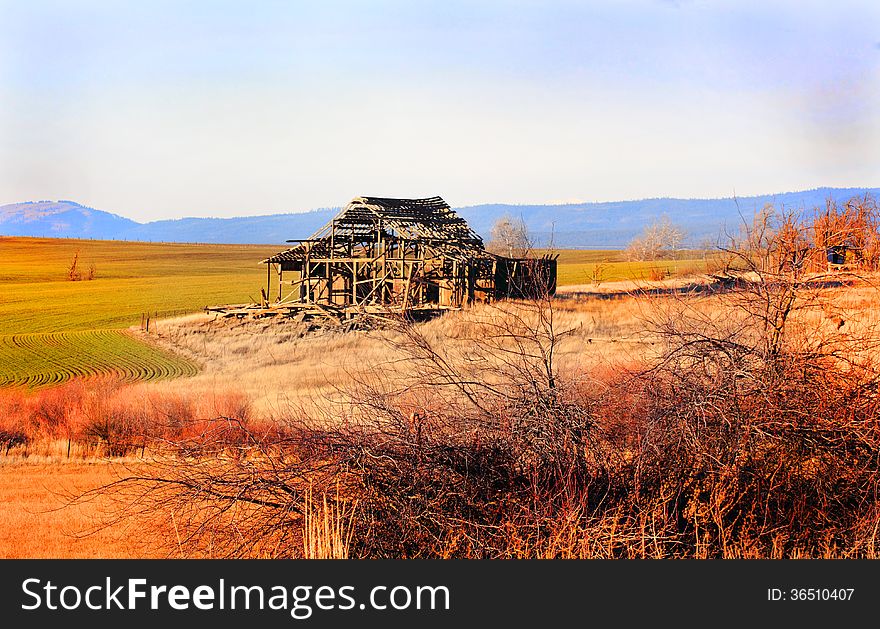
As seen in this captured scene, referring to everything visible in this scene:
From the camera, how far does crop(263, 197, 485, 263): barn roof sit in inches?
1441

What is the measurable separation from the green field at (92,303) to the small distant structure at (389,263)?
6700 mm

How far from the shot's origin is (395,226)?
119ft

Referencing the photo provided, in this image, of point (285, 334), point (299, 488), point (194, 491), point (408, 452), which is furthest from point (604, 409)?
point (285, 334)

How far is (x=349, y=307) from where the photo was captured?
3641 cm

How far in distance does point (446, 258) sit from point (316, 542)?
97.0 feet

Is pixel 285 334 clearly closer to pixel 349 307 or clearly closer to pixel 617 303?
pixel 349 307

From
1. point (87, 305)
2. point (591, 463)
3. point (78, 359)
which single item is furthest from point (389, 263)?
point (591, 463)

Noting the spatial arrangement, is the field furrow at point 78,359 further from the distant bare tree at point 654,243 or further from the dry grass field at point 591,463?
the distant bare tree at point 654,243

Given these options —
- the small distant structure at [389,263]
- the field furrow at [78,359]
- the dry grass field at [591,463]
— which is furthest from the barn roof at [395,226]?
the dry grass field at [591,463]

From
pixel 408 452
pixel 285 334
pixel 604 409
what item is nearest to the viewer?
pixel 408 452

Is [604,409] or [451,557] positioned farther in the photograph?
[604,409]

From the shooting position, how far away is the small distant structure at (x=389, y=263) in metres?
36.0

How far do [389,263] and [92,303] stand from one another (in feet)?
56.4
